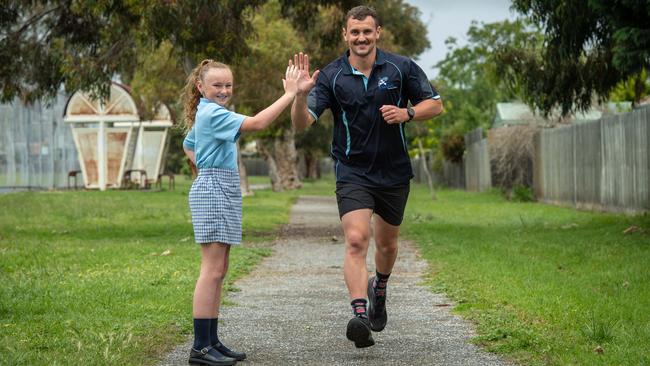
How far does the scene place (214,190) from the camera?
6605mm

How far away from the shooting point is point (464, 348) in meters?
6.87

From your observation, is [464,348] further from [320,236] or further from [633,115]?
[633,115]

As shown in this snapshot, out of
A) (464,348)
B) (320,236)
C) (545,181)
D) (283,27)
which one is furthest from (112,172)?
(464,348)

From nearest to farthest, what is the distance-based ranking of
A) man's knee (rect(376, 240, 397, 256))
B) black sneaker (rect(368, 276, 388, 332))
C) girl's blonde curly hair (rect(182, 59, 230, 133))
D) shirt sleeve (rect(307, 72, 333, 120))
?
girl's blonde curly hair (rect(182, 59, 230, 133)) → shirt sleeve (rect(307, 72, 333, 120)) → black sneaker (rect(368, 276, 388, 332)) → man's knee (rect(376, 240, 397, 256))

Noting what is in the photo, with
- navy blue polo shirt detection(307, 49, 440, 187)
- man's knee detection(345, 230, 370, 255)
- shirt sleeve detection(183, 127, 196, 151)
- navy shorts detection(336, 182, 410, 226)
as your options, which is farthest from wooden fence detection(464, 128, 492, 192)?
shirt sleeve detection(183, 127, 196, 151)

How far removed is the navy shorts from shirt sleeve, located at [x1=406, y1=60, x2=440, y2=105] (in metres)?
0.57

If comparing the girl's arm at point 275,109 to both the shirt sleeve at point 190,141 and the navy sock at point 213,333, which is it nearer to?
the shirt sleeve at point 190,141

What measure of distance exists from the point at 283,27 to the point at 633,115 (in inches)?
614

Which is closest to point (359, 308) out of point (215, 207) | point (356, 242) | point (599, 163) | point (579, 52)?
point (356, 242)

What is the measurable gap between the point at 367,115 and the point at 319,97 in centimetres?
32

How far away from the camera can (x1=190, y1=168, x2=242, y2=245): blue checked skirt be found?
657cm

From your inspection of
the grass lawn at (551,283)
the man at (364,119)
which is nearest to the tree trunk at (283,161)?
the grass lawn at (551,283)

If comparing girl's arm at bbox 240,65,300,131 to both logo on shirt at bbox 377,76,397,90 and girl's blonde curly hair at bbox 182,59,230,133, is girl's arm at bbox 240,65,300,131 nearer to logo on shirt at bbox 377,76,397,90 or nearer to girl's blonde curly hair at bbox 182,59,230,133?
girl's blonde curly hair at bbox 182,59,230,133

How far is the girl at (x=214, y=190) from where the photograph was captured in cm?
654
